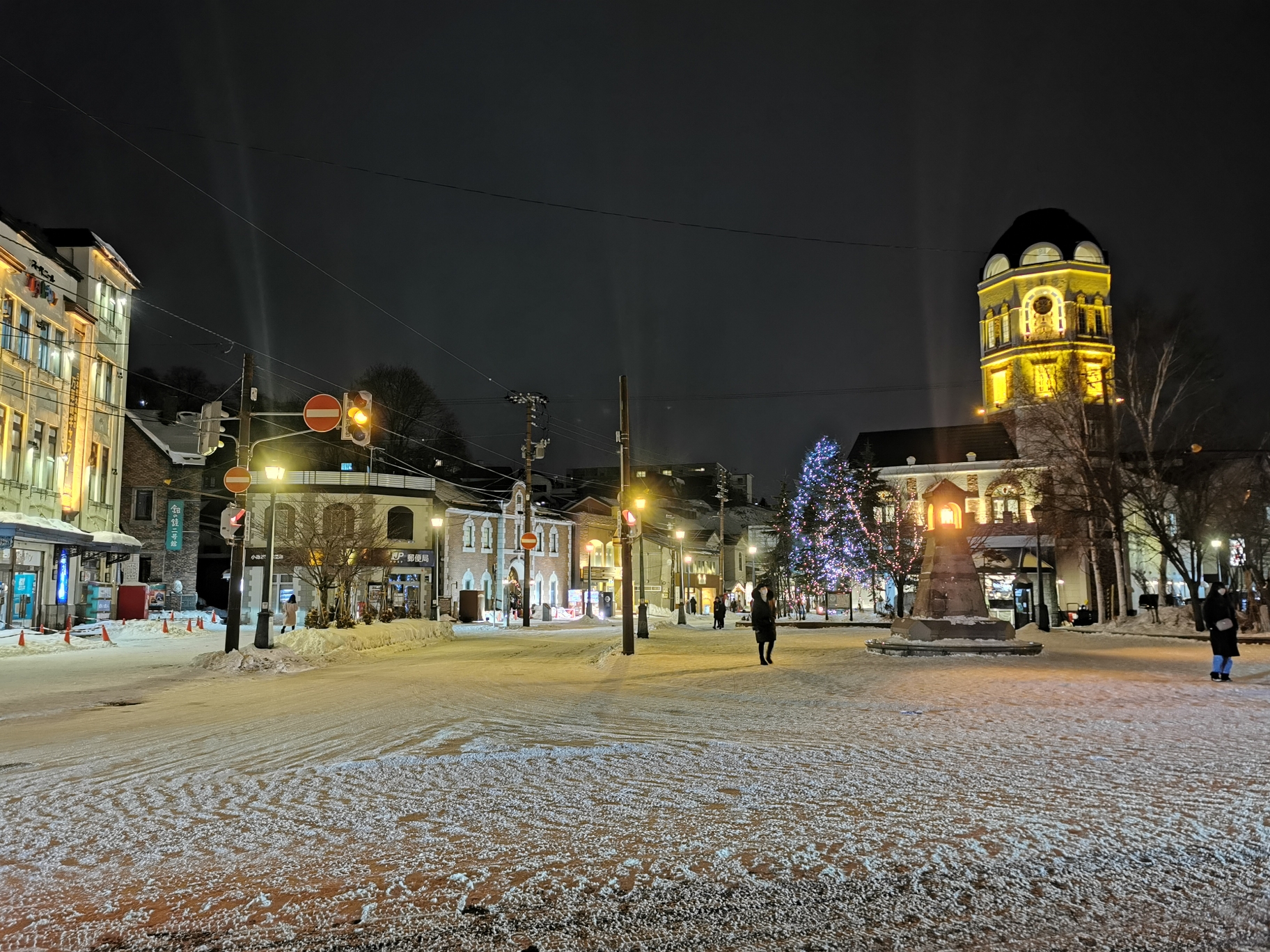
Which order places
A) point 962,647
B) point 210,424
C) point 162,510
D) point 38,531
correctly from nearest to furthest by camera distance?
1. point 210,424
2. point 962,647
3. point 38,531
4. point 162,510

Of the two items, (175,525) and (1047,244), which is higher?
(1047,244)

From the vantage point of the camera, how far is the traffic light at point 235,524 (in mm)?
20266

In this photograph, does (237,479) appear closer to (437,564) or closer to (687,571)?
(437,564)

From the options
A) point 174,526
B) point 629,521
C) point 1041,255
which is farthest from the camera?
point 1041,255

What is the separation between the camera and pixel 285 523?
50.8m

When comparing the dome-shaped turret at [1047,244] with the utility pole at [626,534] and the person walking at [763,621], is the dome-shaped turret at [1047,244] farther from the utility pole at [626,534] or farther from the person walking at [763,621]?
the person walking at [763,621]

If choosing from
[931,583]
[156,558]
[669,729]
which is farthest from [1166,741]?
[156,558]

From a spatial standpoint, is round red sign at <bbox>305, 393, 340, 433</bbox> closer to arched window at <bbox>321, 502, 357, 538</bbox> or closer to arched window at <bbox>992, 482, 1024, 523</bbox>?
arched window at <bbox>321, 502, 357, 538</bbox>

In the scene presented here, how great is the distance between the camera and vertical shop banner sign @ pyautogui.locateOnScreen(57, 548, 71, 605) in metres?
33.2

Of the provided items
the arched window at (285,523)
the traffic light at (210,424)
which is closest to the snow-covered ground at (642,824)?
the traffic light at (210,424)

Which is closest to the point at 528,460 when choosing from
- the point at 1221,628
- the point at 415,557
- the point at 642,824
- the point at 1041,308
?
the point at 415,557

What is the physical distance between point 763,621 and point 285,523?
126ft

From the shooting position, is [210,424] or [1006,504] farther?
[1006,504]

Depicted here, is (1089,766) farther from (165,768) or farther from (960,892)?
(165,768)
